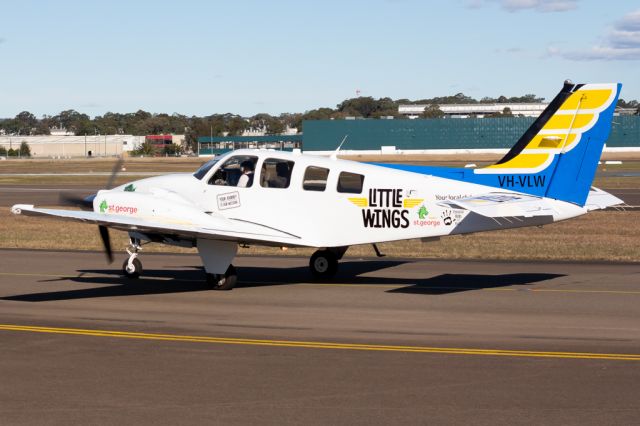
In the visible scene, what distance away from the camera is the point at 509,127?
146 m

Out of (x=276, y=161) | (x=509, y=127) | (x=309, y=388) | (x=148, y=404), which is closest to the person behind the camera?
(x=148, y=404)

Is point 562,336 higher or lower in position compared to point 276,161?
lower

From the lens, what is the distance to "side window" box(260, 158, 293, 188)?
18062mm

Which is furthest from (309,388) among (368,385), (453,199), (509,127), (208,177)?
(509,127)

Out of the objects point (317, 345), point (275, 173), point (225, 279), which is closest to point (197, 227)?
point (225, 279)

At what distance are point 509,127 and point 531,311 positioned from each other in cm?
13397

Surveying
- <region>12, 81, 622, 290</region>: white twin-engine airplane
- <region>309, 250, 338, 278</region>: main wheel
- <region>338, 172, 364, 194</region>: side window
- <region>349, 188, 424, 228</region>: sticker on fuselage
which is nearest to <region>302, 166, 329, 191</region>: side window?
<region>12, 81, 622, 290</region>: white twin-engine airplane

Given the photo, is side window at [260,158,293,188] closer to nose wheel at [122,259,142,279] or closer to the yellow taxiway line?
nose wheel at [122,259,142,279]

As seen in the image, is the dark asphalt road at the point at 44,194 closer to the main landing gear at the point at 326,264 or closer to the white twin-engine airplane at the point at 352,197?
the main landing gear at the point at 326,264

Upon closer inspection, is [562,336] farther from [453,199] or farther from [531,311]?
[453,199]

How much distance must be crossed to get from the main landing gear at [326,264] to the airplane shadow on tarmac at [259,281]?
0.18 m

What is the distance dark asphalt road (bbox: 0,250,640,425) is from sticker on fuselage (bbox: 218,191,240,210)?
1653mm

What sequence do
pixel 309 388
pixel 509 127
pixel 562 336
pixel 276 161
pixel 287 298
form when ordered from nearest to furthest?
pixel 309 388 < pixel 562 336 < pixel 287 298 < pixel 276 161 < pixel 509 127

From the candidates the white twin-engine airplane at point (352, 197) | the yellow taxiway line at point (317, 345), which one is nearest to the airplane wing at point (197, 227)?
the white twin-engine airplane at point (352, 197)
